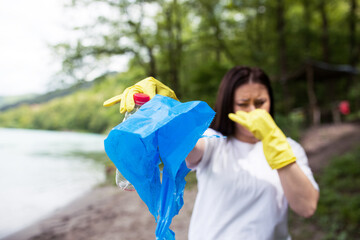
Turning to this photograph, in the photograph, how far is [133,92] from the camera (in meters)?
0.88

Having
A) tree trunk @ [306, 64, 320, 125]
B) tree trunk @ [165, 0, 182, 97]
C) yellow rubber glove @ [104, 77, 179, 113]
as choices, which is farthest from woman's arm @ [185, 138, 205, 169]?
tree trunk @ [165, 0, 182, 97]

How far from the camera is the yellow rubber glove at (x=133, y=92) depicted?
2.78ft

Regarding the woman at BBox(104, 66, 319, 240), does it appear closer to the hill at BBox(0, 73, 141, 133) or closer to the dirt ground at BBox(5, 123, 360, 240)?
the dirt ground at BBox(5, 123, 360, 240)

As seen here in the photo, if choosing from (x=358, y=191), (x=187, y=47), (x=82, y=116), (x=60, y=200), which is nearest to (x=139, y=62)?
(x=187, y=47)

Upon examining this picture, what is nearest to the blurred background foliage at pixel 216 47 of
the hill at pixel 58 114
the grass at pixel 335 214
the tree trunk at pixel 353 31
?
the tree trunk at pixel 353 31

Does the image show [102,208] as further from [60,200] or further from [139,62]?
[139,62]

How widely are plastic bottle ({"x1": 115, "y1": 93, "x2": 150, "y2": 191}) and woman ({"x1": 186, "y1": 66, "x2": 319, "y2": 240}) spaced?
40 centimetres

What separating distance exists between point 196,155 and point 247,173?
0.27 metres

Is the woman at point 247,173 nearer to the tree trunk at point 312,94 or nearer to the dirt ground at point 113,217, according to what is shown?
the dirt ground at point 113,217

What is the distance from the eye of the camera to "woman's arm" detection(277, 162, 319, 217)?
1.05 meters

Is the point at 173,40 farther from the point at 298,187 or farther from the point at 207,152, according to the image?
the point at 298,187

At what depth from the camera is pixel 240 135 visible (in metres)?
1.38

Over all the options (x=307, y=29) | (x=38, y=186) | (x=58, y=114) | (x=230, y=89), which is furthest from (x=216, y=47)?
(x=58, y=114)

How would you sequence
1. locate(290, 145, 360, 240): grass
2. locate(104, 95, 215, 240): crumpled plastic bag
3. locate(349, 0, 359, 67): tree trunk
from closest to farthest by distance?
locate(104, 95, 215, 240): crumpled plastic bag < locate(290, 145, 360, 240): grass < locate(349, 0, 359, 67): tree trunk
